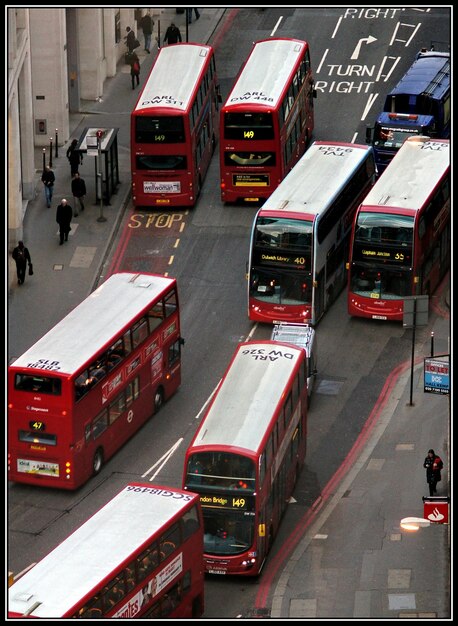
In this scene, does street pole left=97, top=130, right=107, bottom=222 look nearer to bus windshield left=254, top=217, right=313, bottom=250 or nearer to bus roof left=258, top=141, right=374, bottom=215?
bus roof left=258, top=141, right=374, bottom=215

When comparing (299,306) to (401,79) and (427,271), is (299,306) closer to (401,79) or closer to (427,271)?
(427,271)

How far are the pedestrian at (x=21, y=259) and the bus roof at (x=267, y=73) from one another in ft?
35.8

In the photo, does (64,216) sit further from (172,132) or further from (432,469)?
(432,469)

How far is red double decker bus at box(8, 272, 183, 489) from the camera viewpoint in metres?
58.1

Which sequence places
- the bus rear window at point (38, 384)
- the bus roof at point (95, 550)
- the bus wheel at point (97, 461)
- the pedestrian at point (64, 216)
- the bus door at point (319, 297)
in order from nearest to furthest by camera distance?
the bus roof at point (95, 550) → the bus rear window at point (38, 384) → the bus wheel at point (97, 461) → the bus door at point (319, 297) → the pedestrian at point (64, 216)

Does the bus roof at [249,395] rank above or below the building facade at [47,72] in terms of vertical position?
below

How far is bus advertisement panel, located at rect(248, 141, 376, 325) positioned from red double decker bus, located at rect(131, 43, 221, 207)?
22.4 feet

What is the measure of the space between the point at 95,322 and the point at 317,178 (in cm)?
1467

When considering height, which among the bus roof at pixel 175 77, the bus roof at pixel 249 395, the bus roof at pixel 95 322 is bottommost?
the bus roof at pixel 249 395

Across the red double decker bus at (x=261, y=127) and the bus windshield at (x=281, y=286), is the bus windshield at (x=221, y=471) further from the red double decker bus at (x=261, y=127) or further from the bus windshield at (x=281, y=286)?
the red double decker bus at (x=261, y=127)

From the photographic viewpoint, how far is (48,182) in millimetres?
78375

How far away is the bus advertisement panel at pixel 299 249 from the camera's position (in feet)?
224

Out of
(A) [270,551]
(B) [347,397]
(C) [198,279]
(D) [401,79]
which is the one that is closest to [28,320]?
(C) [198,279]

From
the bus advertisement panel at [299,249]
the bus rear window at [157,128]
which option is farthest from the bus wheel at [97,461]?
the bus rear window at [157,128]
